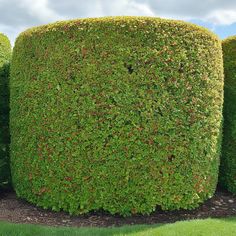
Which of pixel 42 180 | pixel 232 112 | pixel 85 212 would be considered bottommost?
pixel 85 212

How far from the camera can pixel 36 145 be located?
7.70 meters

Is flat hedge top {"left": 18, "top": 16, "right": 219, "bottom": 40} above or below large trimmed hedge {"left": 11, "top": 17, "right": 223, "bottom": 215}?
above

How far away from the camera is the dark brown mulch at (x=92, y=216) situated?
24.0 feet

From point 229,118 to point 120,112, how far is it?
2879 millimetres

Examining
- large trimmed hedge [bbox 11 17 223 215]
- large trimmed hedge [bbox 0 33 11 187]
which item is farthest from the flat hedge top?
large trimmed hedge [bbox 0 33 11 187]

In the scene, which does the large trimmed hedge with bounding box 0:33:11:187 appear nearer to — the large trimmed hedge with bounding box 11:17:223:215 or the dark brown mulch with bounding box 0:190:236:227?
the dark brown mulch with bounding box 0:190:236:227

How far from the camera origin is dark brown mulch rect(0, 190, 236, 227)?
24.0 ft

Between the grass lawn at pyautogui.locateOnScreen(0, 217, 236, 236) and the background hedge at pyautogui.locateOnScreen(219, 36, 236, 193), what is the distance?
222 centimetres

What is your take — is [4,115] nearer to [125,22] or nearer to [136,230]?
[125,22]

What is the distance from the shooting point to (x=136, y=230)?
21.7ft

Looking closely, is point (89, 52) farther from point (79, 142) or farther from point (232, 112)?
point (232, 112)

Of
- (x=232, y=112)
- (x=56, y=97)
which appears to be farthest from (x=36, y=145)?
(x=232, y=112)

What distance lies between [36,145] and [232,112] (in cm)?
390

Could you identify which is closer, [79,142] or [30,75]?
[79,142]
